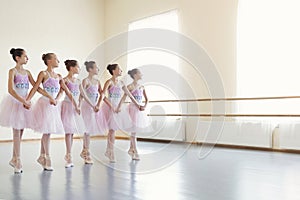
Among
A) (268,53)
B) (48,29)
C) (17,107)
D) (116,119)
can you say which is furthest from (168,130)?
(17,107)

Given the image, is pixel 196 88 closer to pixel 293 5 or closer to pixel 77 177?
pixel 293 5

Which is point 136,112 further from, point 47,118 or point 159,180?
point 159,180

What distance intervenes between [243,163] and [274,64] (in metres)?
2.05

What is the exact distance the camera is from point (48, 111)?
10.4 ft

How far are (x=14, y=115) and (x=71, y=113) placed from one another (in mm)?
551

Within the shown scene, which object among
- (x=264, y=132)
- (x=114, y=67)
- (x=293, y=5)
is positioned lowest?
(x=264, y=132)

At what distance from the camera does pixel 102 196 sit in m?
2.15

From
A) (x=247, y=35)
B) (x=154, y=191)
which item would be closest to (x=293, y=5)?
(x=247, y=35)

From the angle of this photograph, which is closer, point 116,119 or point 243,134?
point 116,119

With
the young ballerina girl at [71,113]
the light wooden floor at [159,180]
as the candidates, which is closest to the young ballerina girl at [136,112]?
the light wooden floor at [159,180]

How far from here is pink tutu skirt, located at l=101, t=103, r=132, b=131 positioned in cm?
367

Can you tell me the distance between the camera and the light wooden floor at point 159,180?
220 centimetres

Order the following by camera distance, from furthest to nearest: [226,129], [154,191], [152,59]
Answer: [152,59]
[226,129]
[154,191]

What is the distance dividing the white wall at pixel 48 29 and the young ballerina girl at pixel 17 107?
12.8 feet
